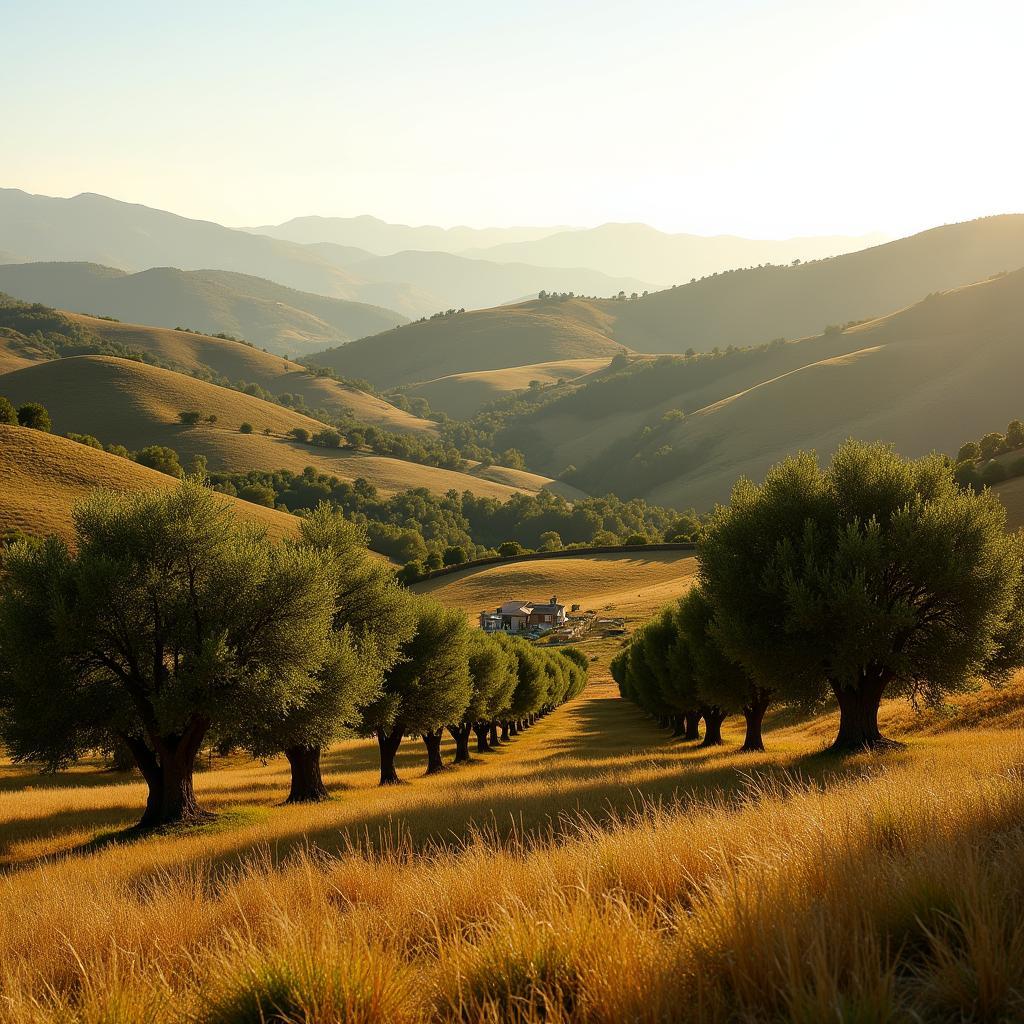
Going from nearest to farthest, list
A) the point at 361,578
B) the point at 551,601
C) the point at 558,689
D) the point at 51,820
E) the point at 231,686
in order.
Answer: the point at 231,686 → the point at 51,820 → the point at 361,578 → the point at 558,689 → the point at 551,601

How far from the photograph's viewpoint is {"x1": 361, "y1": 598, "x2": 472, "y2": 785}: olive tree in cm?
4291

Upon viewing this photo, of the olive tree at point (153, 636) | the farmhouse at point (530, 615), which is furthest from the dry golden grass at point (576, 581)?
the olive tree at point (153, 636)

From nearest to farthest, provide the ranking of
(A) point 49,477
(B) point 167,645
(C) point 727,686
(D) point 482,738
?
(B) point 167,645 → (C) point 727,686 → (D) point 482,738 → (A) point 49,477

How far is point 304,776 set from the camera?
3541cm

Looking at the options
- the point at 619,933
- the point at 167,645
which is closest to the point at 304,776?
the point at 167,645

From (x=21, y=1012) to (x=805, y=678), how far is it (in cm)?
2642

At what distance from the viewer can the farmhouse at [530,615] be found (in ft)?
424

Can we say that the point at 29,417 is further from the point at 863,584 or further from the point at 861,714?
the point at 863,584

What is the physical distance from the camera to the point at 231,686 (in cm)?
2698

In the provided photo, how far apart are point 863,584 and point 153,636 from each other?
23609 mm

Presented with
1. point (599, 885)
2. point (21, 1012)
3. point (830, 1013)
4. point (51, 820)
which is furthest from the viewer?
point (51, 820)

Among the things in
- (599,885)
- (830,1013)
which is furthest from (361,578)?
(830,1013)

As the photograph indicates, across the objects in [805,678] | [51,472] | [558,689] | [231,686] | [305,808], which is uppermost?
[51,472]

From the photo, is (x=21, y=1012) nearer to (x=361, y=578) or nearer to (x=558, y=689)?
(x=361, y=578)
